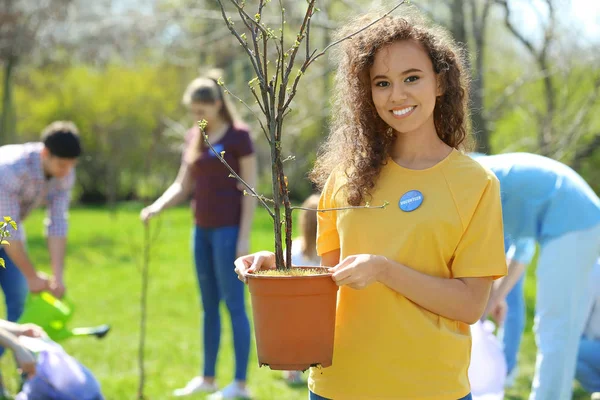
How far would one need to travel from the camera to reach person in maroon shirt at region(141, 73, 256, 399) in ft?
15.3

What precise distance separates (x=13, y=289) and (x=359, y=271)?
3497 millimetres

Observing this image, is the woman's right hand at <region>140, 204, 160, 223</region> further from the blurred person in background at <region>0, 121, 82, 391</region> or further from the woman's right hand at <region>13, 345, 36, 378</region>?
the woman's right hand at <region>13, 345, 36, 378</region>

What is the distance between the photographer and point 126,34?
34.2ft

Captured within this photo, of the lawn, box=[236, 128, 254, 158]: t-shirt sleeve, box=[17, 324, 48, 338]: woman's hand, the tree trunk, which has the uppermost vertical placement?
the tree trunk

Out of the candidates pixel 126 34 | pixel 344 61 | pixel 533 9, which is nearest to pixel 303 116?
pixel 126 34

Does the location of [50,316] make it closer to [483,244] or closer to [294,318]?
[294,318]

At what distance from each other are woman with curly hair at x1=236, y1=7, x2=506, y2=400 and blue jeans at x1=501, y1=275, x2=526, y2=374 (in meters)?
3.04

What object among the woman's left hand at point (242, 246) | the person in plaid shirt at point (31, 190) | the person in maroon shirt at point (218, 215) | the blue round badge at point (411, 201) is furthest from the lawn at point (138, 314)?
the blue round badge at point (411, 201)

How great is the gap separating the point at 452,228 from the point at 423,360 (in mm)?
332

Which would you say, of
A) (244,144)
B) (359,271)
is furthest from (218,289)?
(359,271)

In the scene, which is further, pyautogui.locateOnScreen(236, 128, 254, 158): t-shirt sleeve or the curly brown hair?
pyautogui.locateOnScreen(236, 128, 254, 158): t-shirt sleeve

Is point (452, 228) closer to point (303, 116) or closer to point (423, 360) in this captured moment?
point (423, 360)

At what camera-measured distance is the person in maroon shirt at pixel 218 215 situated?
15.3 feet

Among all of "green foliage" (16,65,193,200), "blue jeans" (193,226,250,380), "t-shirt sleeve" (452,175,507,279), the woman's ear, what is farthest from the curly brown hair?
"green foliage" (16,65,193,200)
